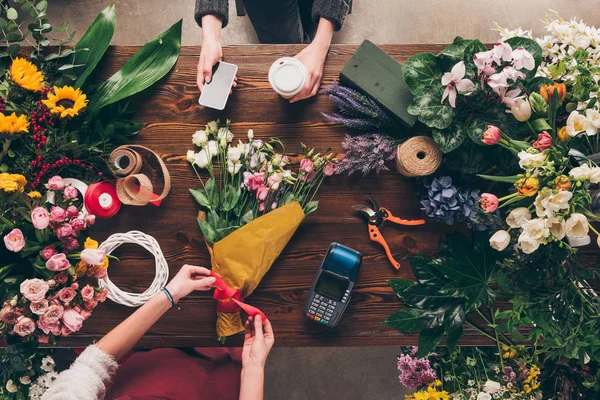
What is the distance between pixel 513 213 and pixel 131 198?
3.38 feet

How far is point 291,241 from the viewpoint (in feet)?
4.37

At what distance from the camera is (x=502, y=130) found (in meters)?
1.11

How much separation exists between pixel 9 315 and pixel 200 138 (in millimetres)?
698

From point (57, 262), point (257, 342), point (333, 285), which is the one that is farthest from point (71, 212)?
point (333, 285)

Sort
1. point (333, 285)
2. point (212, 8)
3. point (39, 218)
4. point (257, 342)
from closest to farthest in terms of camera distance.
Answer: point (39, 218) < point (257, 342) < point (333, 285) < point (212, 8)

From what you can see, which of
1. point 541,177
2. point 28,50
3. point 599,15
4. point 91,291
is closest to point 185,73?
point 28,50

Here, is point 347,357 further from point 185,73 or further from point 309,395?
point 185,73

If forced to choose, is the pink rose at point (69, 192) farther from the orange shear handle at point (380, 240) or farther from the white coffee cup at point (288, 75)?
the orange shear handle at point (380, 240)

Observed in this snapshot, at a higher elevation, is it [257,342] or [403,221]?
[403,221]

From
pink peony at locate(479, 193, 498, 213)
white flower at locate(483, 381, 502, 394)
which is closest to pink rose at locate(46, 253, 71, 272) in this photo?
pink peony at locate(479, 193, 498, 213)

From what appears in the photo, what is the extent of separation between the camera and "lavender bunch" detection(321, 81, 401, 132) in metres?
1.25

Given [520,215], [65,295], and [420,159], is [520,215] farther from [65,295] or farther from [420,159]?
[65,295]

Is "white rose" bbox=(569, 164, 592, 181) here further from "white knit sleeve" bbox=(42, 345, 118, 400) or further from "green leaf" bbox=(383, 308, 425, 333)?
"white knit sleeve" bbox=(42, 345, 118, 400)

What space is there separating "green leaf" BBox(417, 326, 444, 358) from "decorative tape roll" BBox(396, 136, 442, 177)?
44cm
